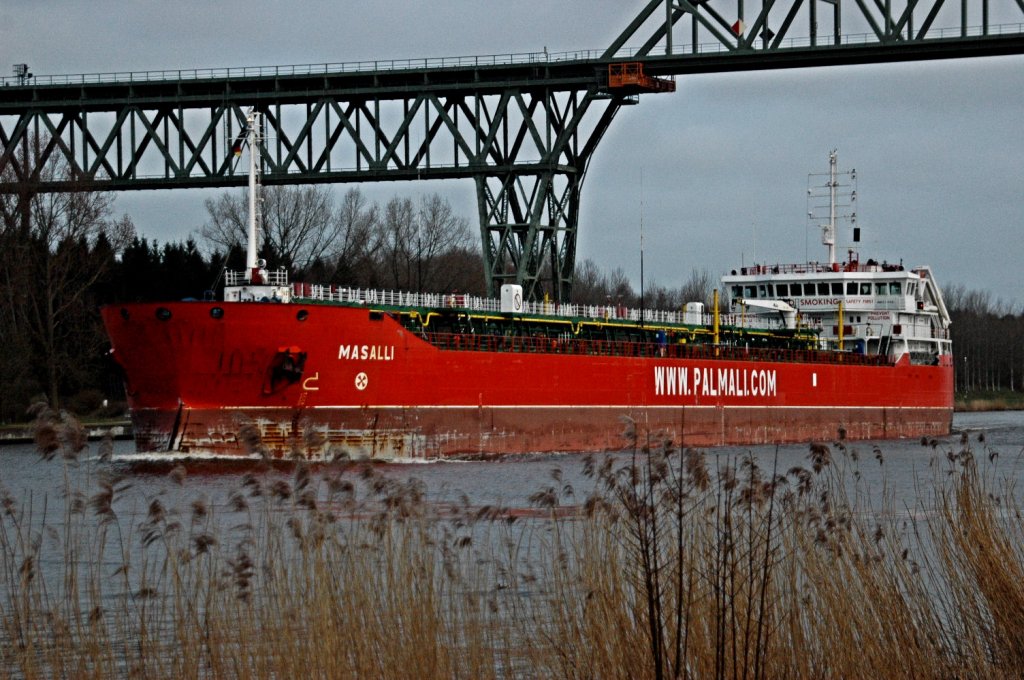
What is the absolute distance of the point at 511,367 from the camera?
3378cm

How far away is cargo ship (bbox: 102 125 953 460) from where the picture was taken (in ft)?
94.0

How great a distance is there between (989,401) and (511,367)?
68.8 m

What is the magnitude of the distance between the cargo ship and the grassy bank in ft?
135

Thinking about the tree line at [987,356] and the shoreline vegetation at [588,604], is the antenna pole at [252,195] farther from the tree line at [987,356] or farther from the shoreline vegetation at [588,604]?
the tree line at [987,356]

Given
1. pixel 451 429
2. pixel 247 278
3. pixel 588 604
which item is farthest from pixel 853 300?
pixel 588 604

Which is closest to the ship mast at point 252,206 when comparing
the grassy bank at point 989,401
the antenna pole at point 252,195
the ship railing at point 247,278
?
the antenna pole at point 252,195

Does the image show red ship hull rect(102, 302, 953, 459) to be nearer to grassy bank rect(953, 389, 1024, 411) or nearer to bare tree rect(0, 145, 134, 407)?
bare tree rect(0, 145, 134, 407)

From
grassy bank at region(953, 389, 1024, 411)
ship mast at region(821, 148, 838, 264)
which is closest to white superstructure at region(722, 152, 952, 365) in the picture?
ship mast at region(821, 148, 838, 264)

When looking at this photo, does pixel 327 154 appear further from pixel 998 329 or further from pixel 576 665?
pixel 998 329

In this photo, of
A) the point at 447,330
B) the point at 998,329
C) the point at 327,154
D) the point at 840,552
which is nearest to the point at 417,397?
the point at 447,330

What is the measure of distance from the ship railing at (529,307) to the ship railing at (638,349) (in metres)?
0.88

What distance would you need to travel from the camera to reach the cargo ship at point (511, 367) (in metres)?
28.6

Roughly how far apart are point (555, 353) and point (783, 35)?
11.7 metres

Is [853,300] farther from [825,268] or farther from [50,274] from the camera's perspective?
[50,274]
